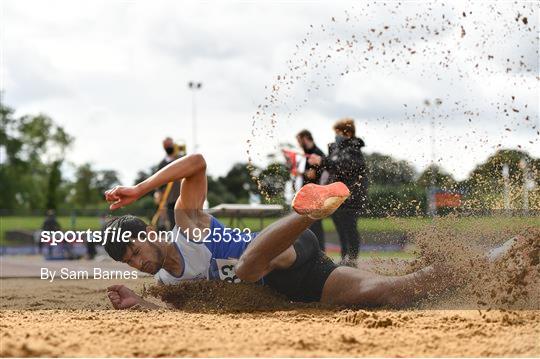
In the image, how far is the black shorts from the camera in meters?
5.41

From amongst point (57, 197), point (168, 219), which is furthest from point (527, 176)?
point (57, 197)

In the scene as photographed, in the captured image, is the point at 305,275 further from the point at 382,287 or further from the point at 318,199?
the point at 318,199

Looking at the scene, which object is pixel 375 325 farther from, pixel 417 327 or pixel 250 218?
pixel 250 218

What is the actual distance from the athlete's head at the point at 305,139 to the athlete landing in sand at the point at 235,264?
327 cm

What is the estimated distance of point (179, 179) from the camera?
5402mm

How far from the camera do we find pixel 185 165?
17.4ft

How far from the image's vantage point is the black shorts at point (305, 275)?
541cm

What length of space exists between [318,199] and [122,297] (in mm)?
1851

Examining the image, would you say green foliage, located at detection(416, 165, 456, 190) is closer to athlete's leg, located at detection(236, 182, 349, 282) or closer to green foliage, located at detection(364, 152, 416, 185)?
green foliage, located at detection(364, 152, 416, 185)

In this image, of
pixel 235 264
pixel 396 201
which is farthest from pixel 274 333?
pixel 396 201

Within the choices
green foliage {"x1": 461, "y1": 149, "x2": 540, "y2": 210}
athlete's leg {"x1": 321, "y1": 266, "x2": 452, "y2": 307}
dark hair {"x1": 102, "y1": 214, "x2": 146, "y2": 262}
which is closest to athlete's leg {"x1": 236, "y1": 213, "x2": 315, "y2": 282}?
athlete's leg {"x1": 321, "y1": 266, "x2": 452, "y2": 307}

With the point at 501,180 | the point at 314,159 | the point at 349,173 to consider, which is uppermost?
Result: the point at 314,159

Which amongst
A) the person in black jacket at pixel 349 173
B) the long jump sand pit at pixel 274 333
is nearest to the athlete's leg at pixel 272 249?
the long jump sand pit at pixel 274 333

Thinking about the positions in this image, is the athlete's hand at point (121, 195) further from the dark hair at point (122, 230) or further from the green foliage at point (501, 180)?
the green foliage at point (501, 180)
